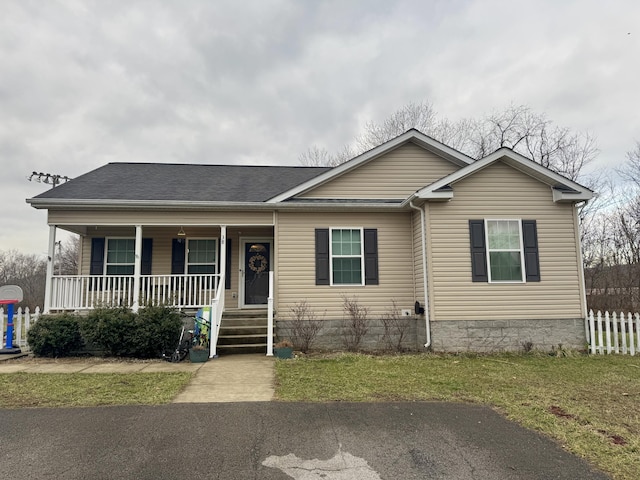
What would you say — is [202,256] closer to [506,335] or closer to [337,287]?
[337,287]

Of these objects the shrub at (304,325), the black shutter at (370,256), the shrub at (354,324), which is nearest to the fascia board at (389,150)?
the black shutter at (370,256)

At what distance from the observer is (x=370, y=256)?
9406 millimetres

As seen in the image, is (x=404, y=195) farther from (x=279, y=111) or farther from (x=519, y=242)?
(x=279, y=111)

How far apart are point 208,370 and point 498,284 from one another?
6.58 metres

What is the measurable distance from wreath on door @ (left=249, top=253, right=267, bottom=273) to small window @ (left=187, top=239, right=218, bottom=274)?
102 cm

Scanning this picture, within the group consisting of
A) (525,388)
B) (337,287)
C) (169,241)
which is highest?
(169,241)

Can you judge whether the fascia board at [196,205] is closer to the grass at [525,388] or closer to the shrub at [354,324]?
the shrub at [354,324]

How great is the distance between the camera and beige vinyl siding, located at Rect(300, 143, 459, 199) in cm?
974

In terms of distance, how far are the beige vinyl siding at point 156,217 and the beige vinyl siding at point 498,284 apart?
4426mm

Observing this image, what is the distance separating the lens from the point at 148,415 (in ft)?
14.4

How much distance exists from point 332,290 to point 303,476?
6319 mm

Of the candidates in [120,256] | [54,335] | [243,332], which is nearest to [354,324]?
[243,332]

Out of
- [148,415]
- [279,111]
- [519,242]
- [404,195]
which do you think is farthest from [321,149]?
[148,415]

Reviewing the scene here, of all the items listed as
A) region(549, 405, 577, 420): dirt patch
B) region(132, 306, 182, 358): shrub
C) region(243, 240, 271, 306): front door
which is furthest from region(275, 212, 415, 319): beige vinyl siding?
region(549, 405, 577, 420): dirt patch
